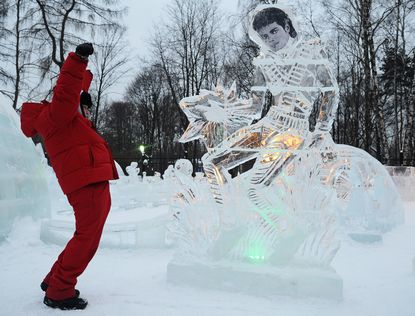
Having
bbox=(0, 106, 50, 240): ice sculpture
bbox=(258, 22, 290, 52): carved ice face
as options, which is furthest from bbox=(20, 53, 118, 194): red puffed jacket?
bbox=(0, 106, 50, 240): ice sculpture

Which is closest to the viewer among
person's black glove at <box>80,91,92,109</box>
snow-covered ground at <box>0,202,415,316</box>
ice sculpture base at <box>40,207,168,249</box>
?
snow-covered ground at <box>0,202,415,316</box>

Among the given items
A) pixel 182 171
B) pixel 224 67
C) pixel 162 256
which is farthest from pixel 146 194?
pixel 224 67

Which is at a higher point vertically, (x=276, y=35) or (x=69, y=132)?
(x=276, y=35)

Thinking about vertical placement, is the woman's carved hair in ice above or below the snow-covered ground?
above

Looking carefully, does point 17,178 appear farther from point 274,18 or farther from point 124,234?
point 274,18

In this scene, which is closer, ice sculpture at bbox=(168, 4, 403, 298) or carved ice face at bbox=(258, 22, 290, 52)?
ice sculpture at bbox=(168, 4, 403, 298)

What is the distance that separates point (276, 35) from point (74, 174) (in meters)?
1.93

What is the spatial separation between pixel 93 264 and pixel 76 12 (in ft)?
45.0

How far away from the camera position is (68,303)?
2348mm

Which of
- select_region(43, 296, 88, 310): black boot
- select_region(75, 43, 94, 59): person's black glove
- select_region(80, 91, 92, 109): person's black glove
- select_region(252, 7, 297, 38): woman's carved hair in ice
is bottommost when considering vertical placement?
select_region(43, 296, 88, 310): black boot

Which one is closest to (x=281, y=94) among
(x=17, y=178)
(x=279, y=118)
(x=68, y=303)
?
(x=279, y=118)

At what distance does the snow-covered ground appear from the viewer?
Answer: 7.95 feet

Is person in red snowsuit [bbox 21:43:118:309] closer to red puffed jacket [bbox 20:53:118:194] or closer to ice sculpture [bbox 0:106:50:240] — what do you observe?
red puffed jacket [bbox 20:53:118:194]

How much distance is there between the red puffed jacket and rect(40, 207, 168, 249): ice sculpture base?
1812 millimetres
